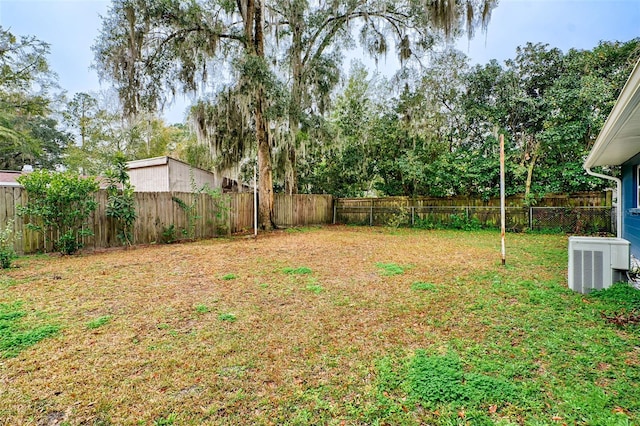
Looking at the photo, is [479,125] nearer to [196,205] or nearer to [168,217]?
[196,205]

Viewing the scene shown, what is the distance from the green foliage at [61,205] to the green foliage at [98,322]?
13.8ft

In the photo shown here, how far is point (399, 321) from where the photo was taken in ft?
9.34

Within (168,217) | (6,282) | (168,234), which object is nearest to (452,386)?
(6,282)

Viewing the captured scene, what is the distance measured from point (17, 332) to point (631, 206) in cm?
941

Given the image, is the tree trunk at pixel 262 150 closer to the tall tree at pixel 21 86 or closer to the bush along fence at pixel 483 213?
the bush along fence at pixel 483 213

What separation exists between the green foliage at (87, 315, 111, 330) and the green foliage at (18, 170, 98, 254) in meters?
4.21

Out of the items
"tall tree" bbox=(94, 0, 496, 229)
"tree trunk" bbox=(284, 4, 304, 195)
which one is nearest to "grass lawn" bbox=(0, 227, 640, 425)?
"tall tree" bbox=(94, 0, 496, 229)

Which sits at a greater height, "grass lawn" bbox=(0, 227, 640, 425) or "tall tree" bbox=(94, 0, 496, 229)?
"tall tree" bbox=(94, 0, 496, 229)

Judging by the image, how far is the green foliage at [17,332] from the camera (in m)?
2.28

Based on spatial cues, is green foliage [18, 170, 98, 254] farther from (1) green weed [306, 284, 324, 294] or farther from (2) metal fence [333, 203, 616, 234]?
(2) metal fence [333, 203, 616, 234]

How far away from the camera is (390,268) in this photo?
16.2ft

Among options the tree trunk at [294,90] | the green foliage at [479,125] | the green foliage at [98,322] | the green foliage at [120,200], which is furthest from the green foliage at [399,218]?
the green foliage at [98,322]

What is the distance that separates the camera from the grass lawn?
1.63 meters

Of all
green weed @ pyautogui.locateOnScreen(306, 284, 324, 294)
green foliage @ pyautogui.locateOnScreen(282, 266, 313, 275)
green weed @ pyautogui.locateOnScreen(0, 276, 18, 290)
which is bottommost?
green weed @ pyautogui.locateOnScreen(306, 284, 324, 294)
